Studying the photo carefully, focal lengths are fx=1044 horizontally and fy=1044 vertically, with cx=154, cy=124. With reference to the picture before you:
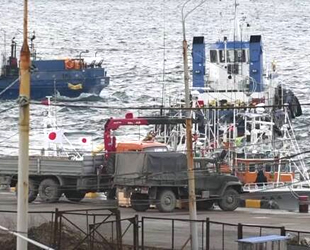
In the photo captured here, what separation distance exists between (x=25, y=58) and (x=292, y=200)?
921 inches

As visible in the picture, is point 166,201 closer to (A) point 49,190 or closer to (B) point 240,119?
(A) point 49,190

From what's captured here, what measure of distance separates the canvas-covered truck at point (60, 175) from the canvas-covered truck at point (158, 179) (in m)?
0.97

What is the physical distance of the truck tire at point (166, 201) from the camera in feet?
118

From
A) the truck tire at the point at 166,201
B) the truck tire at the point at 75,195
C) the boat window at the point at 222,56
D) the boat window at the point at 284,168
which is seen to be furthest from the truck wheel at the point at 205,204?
the boat window at the point at 222,56

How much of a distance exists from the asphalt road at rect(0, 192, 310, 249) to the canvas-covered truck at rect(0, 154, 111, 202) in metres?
0.54

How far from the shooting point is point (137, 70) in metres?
120

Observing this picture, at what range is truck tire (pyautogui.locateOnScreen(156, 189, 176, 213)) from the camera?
118 ft

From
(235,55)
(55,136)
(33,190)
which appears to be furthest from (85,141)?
(235,55)

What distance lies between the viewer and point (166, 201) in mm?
36188

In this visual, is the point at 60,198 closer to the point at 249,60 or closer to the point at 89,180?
the point at 89,180

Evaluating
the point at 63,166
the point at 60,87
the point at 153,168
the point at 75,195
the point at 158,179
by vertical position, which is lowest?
the point at 75,195

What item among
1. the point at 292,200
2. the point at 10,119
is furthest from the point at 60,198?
the point at 10,119

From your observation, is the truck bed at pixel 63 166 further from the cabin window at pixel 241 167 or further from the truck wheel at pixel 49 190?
the cabin window at pixel 241 167

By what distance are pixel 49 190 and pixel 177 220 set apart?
10.8m
